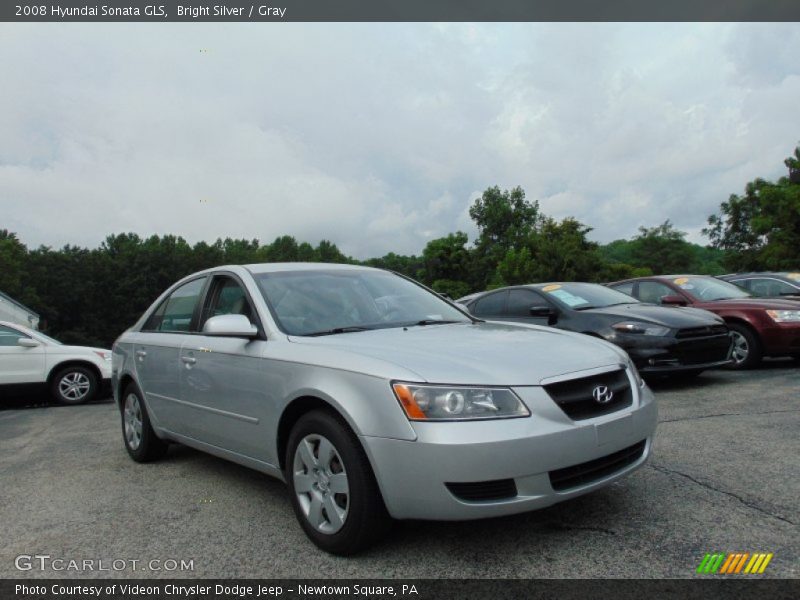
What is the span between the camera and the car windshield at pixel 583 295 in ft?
26.9

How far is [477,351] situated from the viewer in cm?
324

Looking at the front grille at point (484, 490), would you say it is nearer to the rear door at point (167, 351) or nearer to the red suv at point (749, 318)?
the rear door at point (167, 351)

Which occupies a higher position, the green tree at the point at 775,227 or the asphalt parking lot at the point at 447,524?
the green tree at the point at 775,227

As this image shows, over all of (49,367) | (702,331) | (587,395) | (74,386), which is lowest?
(74,386)

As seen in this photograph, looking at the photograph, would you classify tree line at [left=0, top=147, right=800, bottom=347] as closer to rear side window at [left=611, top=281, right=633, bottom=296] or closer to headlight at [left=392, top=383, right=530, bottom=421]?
rear side window at [left=611, top=281, right=633, bottom=296]

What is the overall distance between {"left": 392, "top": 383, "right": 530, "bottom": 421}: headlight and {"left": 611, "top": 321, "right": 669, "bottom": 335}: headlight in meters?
4.94

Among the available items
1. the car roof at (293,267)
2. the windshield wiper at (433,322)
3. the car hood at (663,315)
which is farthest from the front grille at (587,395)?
the car hood at (663,315)

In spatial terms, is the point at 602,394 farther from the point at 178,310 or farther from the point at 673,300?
the point at 673,300

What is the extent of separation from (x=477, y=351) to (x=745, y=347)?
7.04m

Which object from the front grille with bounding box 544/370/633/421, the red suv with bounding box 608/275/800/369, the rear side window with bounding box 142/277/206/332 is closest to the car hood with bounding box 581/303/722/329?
the red suv with bounding box 608/275/800/369

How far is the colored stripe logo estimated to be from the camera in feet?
8.88

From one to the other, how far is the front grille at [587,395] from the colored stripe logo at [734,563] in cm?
74

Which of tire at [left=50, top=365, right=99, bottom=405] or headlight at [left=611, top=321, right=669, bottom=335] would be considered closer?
headlight at [left=611, top=321, right=669, bottom=335]

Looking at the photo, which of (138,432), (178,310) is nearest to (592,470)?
(178,310)
